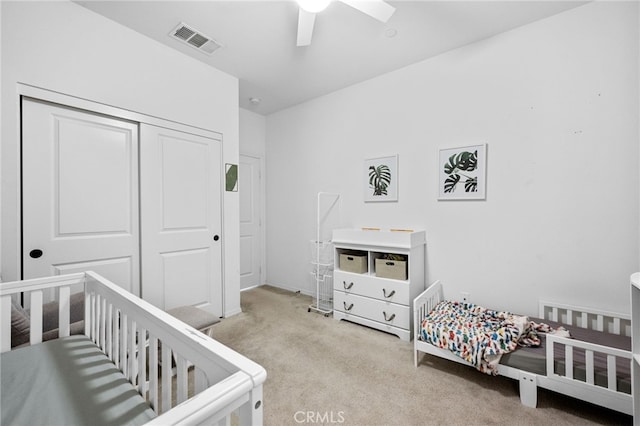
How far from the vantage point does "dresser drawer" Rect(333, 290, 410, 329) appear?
236cm

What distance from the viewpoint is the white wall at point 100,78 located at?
65.9 inches

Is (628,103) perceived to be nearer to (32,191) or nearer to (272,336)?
(272,336)

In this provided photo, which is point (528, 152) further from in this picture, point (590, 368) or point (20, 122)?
point (20, 122)

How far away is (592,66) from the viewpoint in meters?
1.88

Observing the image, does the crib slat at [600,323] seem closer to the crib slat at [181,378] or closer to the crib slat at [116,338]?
the crib slat at [181,378]

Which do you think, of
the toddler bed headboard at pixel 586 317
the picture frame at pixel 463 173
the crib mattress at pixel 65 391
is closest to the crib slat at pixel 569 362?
the toddler bed headboard at pixel 586 317

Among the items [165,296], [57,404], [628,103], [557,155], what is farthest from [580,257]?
[165,296]

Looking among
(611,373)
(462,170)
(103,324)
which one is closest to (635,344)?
(611,373)

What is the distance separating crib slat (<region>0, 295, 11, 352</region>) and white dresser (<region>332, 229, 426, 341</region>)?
224 centimetres

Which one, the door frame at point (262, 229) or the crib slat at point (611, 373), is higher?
the door frame at point (262, 229)

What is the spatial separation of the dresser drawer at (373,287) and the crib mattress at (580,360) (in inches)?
33.3

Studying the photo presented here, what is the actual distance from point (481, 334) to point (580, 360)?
480mm

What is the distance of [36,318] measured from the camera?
1.32 meters

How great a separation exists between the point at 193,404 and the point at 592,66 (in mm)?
2898
